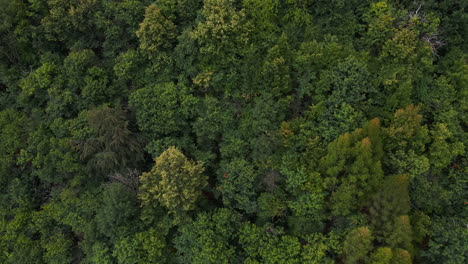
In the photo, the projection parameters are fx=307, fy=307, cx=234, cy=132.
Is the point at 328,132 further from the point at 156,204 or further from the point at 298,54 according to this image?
the point at 156,204

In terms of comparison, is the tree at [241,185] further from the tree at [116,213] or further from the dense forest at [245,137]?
the tree at [116,213]

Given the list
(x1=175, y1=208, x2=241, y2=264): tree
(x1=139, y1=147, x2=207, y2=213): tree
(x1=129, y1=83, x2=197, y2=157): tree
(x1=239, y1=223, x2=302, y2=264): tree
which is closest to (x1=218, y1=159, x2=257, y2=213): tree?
(x1=175, y1=208, x2=241, y2=264): tree

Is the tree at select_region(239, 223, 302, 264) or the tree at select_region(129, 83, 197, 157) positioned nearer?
the tree at select_region(239, 223, 302, 264)

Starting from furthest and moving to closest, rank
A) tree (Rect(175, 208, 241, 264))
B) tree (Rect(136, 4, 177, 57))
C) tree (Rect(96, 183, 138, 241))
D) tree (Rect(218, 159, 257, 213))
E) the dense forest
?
tree (Rect(136, 4, 177, 57))
tree (Rect(218, 159, 257, 213))
tree (Rect(96, 183, 138, 241))
tree (Rect(175, 208, 241, 264))
the dense forest

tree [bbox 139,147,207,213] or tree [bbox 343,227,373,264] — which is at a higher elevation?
tree [bbox 343,227,373,264]

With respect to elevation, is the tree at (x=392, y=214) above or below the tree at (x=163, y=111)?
above

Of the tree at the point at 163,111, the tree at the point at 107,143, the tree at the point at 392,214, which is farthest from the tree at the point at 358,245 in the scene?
the tree at the point at 107,143

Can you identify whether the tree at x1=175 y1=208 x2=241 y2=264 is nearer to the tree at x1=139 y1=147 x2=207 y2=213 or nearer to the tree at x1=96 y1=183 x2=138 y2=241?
the tree at x1=139 y1=147 x2=207 y2=213
